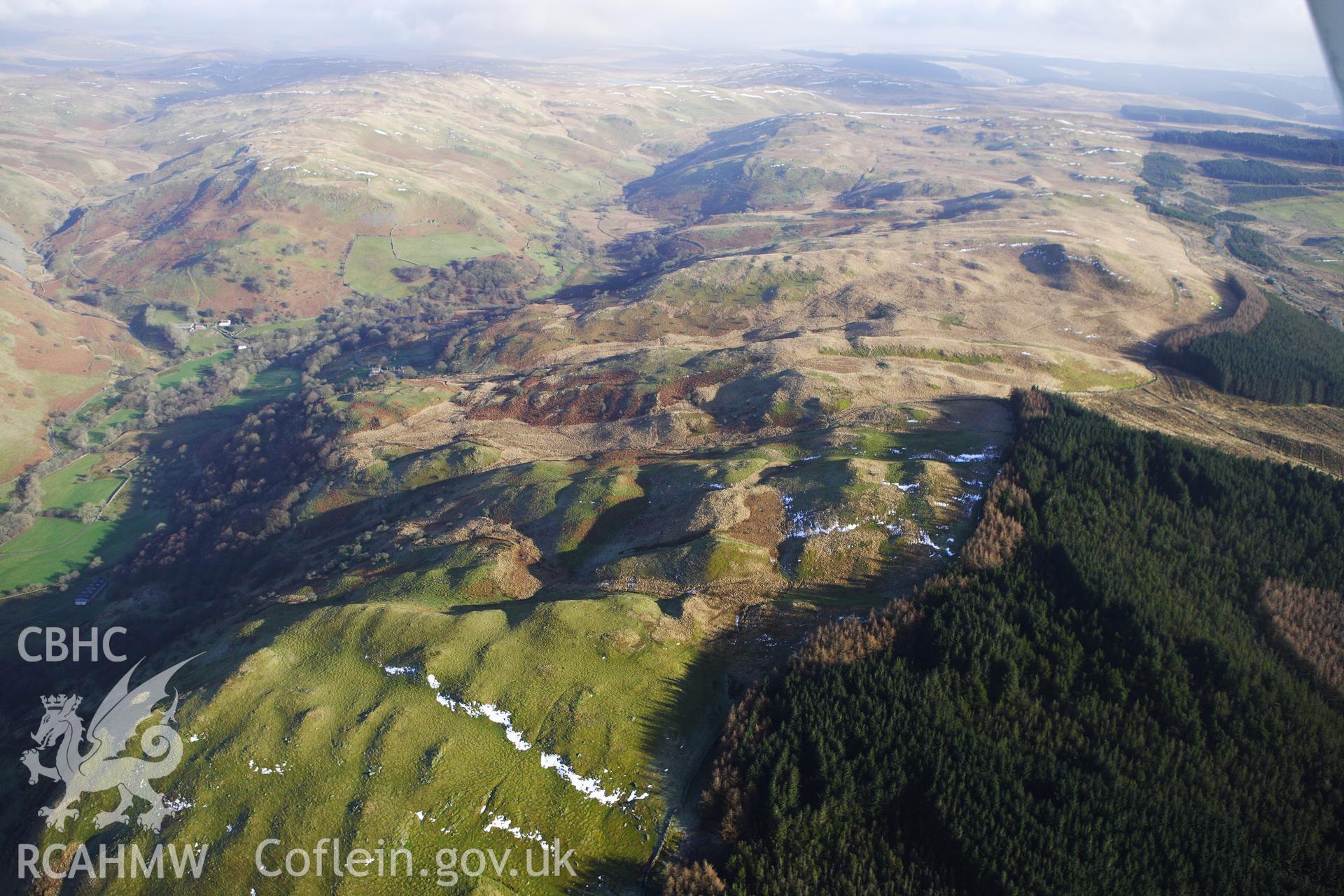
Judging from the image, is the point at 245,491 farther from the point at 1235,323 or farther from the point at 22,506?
the point at 1235,323

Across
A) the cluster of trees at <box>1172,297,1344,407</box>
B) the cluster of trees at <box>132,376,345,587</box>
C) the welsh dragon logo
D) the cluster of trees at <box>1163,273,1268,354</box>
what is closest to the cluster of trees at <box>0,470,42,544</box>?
the cluster of trees at <box>132,376,345,587</box>

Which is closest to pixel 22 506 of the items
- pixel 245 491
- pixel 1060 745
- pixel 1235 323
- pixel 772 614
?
pixel 245 491

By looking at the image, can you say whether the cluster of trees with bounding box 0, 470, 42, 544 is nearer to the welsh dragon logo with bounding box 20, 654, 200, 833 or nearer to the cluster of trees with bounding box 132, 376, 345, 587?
the cluster of trees with bounding box 132, 376, 345, 587

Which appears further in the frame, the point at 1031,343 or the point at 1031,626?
the point at 1031,343

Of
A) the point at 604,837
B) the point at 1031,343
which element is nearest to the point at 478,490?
the point at 604,837

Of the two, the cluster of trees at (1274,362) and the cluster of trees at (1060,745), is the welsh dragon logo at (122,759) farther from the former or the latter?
the cluster of trees at (1274,362)

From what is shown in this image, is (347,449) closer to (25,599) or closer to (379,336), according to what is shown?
(25,599)
